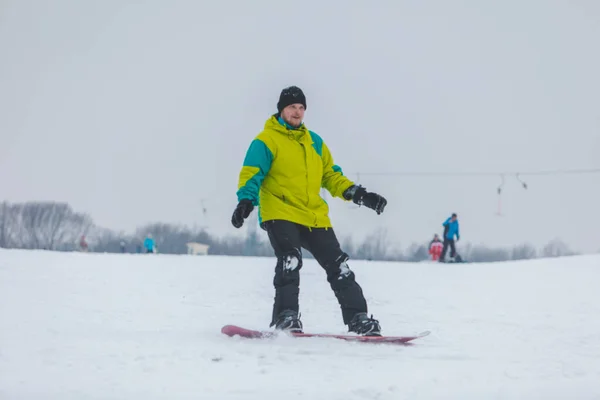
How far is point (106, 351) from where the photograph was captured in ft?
14.2

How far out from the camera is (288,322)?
5.09m

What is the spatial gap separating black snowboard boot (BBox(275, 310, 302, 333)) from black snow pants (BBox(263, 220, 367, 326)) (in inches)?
1.8

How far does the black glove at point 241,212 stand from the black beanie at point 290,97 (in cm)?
83

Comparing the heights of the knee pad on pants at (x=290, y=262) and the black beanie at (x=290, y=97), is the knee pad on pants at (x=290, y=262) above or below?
below

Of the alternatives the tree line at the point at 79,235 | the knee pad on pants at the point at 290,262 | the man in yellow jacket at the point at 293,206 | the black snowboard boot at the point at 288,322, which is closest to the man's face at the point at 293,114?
the man in yellow jacket at the point at 293,206

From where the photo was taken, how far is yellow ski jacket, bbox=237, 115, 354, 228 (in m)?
5.28

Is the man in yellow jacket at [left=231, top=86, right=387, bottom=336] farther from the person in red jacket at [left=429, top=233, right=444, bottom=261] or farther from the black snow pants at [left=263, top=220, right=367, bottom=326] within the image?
the person in red jacket at [left=429, top=233, right=444, bottom=261]

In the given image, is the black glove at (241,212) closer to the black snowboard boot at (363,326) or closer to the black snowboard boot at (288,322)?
the black snowboard boot at (288,322)

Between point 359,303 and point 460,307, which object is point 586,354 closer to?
point 359,303

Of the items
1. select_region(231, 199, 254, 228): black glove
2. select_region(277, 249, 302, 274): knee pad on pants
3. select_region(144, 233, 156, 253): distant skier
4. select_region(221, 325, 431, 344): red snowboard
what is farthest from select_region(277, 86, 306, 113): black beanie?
select_region(144, 233, 156, 253): distant skier

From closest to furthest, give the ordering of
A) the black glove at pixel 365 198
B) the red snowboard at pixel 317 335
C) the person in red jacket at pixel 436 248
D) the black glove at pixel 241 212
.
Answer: the red snowboard at pixel 317 335 < the black glove at pixel 241 212 < the black glove at pixel 365 198 < the person in red jacket at pixel 436 248

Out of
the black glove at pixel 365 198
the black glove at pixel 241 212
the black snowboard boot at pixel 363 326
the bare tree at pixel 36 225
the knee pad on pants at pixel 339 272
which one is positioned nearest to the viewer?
the black glove at pixel 241 212

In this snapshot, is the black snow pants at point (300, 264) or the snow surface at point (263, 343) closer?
the snow surface at point (263, 343)

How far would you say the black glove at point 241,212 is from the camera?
500 centimetres
